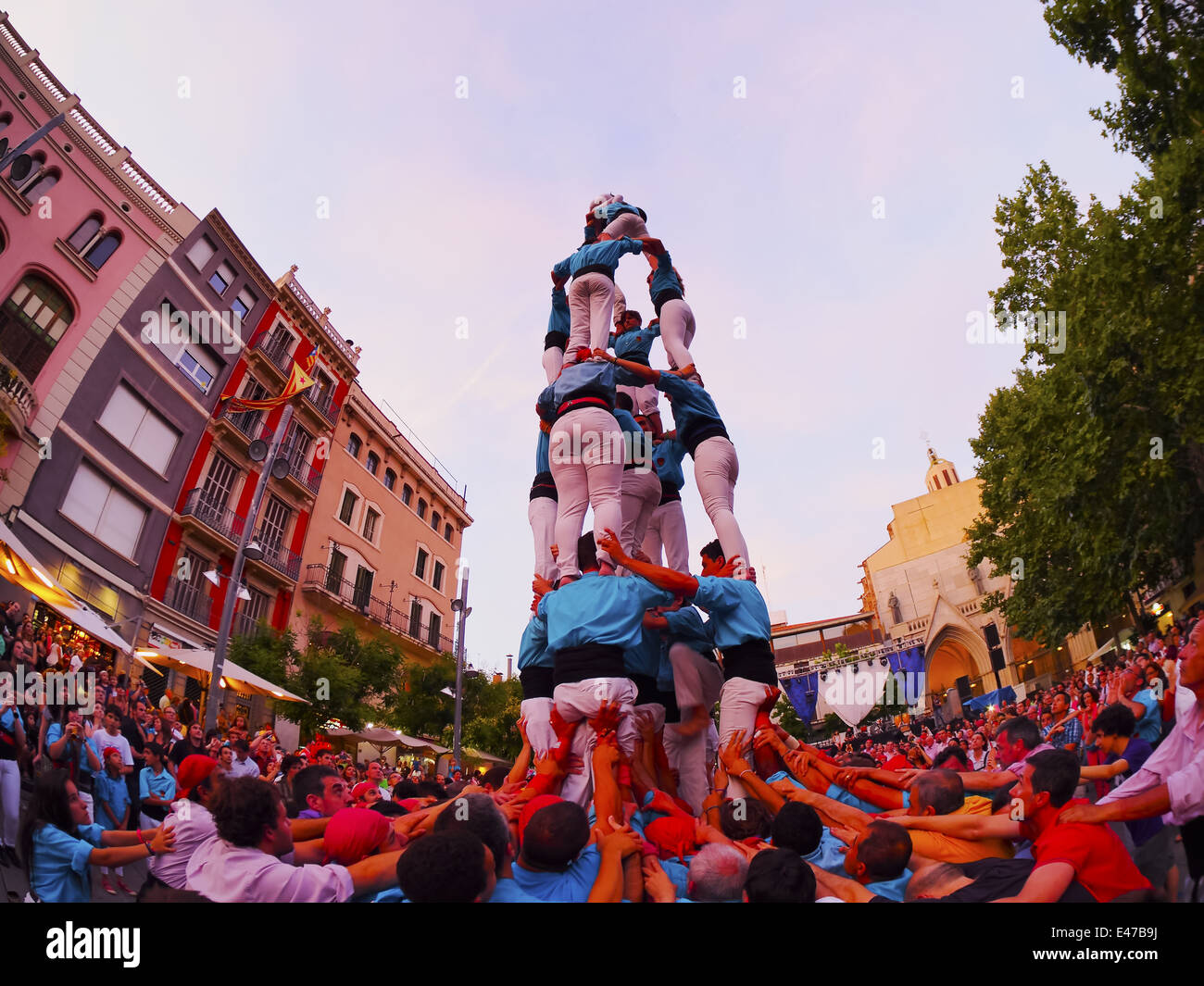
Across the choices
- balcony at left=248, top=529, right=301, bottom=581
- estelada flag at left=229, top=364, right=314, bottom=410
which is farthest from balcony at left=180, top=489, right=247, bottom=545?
estelada flag at left=229, top=364, right=314, bottom=410

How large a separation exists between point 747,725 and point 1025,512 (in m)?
18.0

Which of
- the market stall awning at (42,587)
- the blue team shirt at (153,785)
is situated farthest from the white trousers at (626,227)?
the market stall awning at (42,587)

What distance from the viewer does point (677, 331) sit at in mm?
7547

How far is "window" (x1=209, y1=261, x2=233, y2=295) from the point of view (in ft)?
79.2

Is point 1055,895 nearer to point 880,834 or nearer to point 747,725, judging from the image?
point 880,834

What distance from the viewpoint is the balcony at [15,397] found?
1573 centimetres

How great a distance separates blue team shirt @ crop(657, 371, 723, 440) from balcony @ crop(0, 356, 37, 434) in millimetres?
15741

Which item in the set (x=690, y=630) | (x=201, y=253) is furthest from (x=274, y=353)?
(x=690, y=630)

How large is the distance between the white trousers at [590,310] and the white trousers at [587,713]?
3.15m

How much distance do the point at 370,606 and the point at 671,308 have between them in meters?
25.2

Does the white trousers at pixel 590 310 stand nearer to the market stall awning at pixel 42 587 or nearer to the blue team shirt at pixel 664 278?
the blue team shirt at pixel 664 278

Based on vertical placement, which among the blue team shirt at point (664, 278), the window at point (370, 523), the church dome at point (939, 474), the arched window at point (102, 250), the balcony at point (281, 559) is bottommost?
the blue team shirt at point (664, 278)

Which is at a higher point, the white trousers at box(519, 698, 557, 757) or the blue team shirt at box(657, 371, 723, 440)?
the blue team shirt at box(657, 371, 723, 440)

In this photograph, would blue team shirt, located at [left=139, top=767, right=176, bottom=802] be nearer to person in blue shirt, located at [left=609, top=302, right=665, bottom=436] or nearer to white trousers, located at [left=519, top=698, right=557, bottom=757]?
white trousers, located at [left=519, top=698, right=557, bottom=757]
